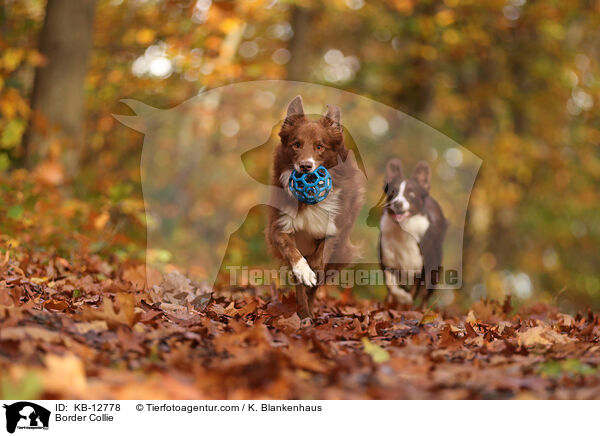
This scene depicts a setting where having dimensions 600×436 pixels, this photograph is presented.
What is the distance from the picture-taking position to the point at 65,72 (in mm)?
9703

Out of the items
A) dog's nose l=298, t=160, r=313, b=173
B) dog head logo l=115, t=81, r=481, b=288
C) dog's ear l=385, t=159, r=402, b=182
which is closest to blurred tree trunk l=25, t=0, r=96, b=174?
dog head logo l=115, t=81, r=481, b=288

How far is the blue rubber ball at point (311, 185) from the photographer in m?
4.80

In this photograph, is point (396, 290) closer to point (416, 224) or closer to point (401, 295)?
point (401, 295)

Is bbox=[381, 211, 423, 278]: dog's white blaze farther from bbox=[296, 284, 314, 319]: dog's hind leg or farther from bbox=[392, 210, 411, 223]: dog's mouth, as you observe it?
bbox=[296, 284, 314, 319]: dog's hind leg

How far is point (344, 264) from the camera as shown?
5484mm

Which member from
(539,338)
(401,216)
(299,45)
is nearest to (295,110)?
(539,338)

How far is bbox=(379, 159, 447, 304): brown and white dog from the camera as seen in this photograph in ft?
23.5

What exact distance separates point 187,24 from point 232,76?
1326mm

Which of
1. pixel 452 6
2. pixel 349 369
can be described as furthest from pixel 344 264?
pixel 452 6

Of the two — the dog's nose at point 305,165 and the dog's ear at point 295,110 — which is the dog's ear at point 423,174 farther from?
the dog's nose at point 305,165

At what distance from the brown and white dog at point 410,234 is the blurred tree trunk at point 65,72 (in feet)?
16.3

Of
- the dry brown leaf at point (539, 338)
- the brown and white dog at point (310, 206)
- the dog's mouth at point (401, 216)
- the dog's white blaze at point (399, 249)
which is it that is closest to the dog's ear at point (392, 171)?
the dog's mouth at point (401, 216)
